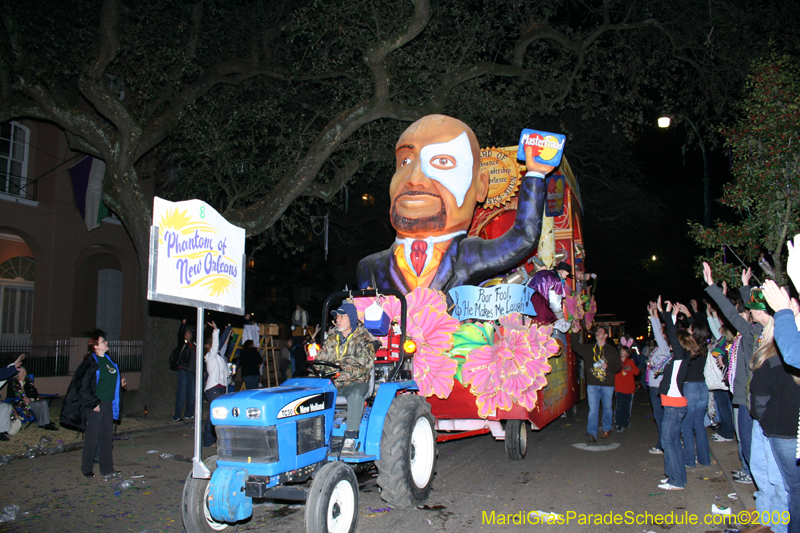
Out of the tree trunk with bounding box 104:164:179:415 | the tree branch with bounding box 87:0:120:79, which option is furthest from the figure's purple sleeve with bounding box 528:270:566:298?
the tree branch with bounding box 87:0:120:79

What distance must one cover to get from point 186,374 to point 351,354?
23.7 feet

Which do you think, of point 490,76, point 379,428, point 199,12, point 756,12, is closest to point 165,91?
point 199,12

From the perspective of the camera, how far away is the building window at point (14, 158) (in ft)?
57.1

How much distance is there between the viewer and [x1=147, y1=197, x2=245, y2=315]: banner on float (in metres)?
4.42

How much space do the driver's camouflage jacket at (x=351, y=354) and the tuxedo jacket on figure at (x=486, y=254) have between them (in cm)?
316

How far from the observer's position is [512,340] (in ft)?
24.3

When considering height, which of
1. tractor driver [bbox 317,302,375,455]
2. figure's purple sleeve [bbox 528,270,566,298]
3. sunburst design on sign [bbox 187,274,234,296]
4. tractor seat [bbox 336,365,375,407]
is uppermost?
figure's purple sleeve [bbox 528,270,566,298]

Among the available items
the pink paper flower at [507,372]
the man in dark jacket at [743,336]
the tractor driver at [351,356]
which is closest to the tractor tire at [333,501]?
the tractor driver at [351,356]

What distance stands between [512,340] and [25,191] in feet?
56.4

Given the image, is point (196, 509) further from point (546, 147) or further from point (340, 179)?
point (340, 179)

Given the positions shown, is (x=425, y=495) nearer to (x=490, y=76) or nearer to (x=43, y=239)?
(x=490, y=76)

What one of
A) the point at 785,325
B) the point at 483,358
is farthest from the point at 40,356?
the point at 785,325

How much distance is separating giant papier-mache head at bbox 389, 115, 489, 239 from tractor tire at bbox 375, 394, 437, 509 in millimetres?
3691

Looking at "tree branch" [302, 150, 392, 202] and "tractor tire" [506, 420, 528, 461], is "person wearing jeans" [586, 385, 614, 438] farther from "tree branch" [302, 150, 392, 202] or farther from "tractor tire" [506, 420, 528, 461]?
"tree branch" [302, 150, 392, 202]
